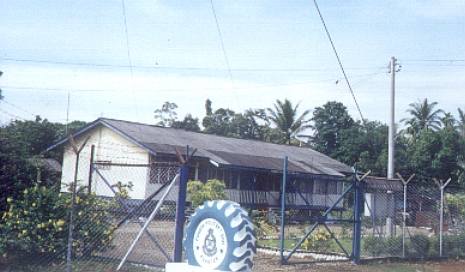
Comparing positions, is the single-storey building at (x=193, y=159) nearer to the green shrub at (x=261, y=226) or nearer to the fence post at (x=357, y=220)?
the green shrub at (x=261, y=226)

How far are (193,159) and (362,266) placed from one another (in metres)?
14.4

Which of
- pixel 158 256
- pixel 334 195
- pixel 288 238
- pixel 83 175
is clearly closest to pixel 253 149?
pixel 334 195

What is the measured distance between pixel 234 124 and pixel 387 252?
43.5m

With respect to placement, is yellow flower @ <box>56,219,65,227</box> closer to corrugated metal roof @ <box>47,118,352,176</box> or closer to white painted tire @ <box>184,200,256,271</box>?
white painted tire @ <box>184,200,256,271</box>

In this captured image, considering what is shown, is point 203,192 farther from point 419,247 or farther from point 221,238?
point 221,238

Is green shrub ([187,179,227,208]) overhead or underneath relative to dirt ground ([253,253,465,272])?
overhead

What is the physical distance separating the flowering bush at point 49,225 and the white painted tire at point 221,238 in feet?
11.1

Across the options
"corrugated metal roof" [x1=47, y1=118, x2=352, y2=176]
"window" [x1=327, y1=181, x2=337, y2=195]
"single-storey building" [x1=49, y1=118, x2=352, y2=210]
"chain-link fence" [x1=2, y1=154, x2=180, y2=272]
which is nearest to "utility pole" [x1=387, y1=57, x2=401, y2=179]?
"single-storey building" [x1=49, y1=118, x2=352, y2=210]

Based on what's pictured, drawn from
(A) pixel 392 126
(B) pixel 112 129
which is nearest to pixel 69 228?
(A) pixel 392 126

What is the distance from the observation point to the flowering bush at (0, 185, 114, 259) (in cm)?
952

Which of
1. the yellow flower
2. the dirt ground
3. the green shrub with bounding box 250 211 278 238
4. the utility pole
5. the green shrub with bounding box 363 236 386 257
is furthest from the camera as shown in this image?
the utility pole

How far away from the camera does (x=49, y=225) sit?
9.65 m

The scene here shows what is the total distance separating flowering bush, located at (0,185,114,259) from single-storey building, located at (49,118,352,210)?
12.8 metres

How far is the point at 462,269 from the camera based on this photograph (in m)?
13.2
